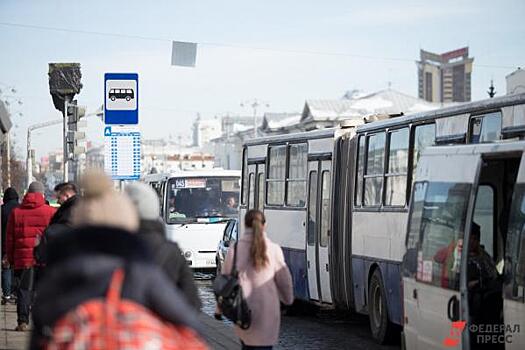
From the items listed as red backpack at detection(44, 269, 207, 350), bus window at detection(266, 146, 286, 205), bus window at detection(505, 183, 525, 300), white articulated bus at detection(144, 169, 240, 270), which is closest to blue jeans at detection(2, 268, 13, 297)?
bus window at detection(266, 146, 286, 205)

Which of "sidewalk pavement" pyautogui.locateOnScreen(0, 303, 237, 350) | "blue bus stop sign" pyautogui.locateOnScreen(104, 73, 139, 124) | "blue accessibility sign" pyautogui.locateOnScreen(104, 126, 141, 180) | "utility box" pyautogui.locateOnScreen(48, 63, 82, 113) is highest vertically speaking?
"utility box" pyautogui.locateOnScreen(48, 63, 82, 113)

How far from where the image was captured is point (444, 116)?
1434 cm

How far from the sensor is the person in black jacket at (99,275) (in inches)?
178

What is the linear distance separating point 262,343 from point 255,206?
12.7 meters

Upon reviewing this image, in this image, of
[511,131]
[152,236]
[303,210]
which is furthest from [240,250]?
[303,210]

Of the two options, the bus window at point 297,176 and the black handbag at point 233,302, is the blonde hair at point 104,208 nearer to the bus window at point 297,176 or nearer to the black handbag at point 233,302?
the black handbag at point 233,302

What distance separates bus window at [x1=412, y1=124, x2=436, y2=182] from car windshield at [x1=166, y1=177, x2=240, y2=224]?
14565mm

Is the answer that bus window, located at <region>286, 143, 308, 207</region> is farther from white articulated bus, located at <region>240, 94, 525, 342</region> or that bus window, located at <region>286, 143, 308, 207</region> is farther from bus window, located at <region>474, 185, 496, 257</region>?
bus window, located at <region>474, 185, 496, 257</region>

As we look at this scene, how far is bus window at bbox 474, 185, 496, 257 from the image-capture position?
1177cm

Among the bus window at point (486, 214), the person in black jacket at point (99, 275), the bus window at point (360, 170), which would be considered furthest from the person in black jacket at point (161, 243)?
the bus window at point (360, 170)

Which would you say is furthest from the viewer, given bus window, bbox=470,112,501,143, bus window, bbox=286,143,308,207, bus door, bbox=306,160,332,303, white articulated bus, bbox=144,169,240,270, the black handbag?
white articulated bus, bbox=144,169,240,270

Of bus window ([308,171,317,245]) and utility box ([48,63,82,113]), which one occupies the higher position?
utility box ([48,63,82,113])

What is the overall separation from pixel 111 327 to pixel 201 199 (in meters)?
Answer: 25.4

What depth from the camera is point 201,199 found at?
97.8ft
